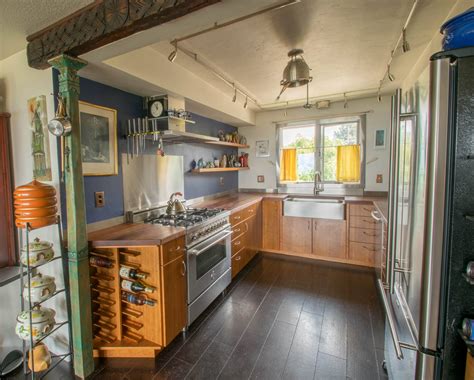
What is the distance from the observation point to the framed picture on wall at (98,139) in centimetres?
191

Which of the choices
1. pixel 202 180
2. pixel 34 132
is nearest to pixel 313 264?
pixel 202 180

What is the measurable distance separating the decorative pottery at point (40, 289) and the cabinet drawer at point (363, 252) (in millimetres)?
3248

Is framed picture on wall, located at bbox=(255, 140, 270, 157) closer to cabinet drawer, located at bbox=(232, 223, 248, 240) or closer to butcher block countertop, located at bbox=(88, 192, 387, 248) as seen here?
cabinet drawer, located at bbox=(232, 223, 248, 240)

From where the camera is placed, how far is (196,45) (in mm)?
1943

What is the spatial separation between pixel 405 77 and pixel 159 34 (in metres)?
2.79

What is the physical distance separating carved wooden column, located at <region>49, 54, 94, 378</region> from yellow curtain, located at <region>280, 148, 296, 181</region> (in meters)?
3.11

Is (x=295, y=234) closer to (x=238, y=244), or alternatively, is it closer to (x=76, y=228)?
(x=238, y=244)

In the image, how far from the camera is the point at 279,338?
196cm

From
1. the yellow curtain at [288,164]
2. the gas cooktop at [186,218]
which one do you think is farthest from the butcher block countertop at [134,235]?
the yellow curtain at [288,164]

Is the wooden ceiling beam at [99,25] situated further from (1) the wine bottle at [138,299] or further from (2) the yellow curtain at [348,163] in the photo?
(2) the yellow curtain at [348,163]

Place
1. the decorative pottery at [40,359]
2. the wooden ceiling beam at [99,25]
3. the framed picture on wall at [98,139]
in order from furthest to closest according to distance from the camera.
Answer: the framed picture on wall at [98,139]
the decorative pottery at [40,359]
the wooden ceiling beam at [99,25]

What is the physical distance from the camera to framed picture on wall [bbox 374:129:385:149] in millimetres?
3508

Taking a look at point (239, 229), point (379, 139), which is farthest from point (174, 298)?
point (379, 139)

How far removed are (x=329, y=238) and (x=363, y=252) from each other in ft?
1.48
